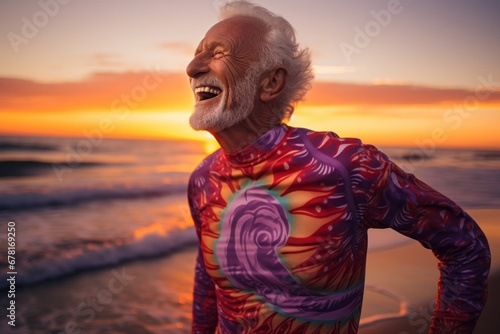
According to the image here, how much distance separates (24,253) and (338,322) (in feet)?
19.3

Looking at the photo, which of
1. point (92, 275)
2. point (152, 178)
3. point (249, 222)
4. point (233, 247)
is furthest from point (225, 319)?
point (152, 178)

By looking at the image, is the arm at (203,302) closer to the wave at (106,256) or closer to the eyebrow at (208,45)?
the eyebrow at (208,45)

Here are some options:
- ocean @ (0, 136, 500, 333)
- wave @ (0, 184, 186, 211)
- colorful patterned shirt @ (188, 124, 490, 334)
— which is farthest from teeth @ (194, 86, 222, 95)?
wave @ (0, 184, 186, 211)

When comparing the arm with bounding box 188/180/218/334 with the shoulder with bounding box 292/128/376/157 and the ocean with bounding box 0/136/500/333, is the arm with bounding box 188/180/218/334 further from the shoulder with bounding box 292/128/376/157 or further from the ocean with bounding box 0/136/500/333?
the ocean with bounding box 0/136/500/333

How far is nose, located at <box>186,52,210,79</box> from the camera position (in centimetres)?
170

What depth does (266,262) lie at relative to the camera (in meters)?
1.63

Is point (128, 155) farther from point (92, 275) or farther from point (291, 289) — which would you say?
point (291, 289)

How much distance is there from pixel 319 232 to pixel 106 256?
570 cm

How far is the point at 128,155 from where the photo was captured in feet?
73.0

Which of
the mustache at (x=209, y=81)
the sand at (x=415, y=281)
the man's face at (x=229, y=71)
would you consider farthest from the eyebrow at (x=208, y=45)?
the sand at (x=415, y=281)

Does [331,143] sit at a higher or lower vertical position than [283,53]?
lower

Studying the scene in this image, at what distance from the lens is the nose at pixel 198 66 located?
5.58ft

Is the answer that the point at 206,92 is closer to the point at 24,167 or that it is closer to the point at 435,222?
the point at 435,222

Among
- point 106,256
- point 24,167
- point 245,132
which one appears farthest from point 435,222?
point 24,167
